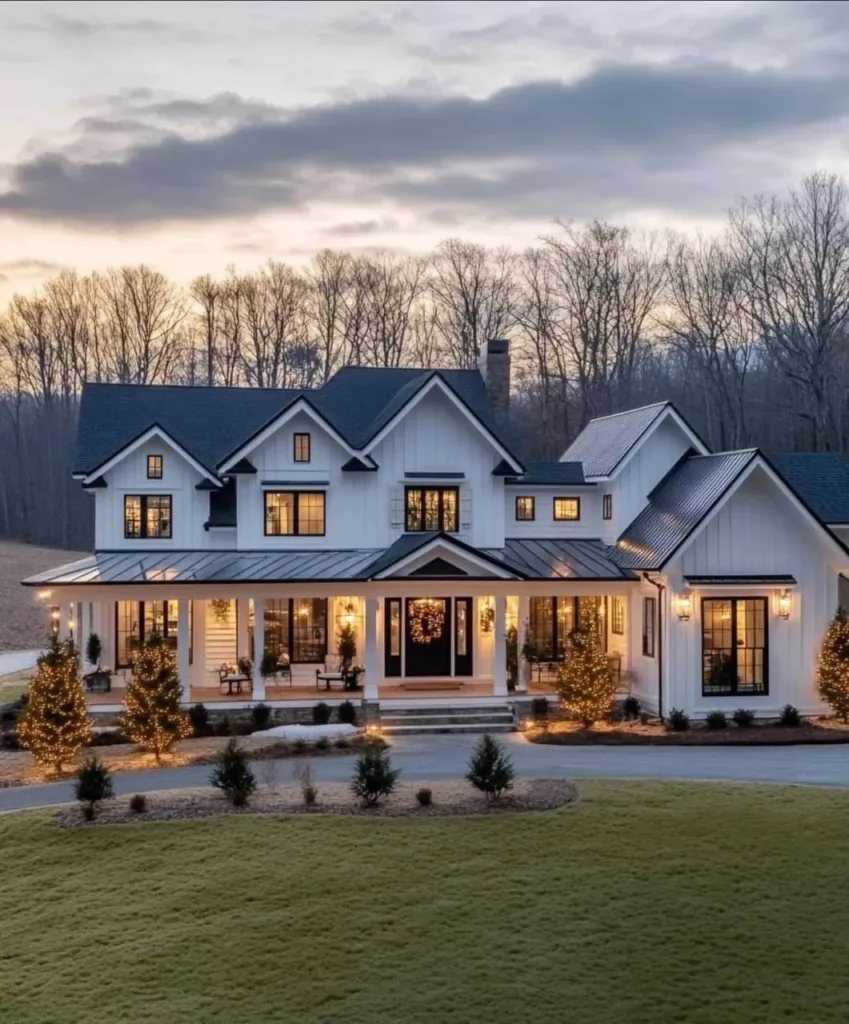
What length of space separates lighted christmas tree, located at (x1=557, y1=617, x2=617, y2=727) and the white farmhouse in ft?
5.33

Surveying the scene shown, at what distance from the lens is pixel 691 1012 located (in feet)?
31.0

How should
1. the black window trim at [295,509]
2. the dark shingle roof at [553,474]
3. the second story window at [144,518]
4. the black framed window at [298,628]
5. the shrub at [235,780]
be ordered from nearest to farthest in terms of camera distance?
1. the shrub at [235,780]
2. the black window trim at [295,509]
3. the black framed window at [298,628]
4. the second story window at [144,518]
5. the dark shingle roof at [553,474]

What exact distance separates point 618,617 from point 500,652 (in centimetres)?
361

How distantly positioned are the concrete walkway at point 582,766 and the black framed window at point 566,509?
8.18 meters

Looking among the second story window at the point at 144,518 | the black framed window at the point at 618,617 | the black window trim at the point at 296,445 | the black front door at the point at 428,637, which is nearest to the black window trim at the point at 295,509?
the black window trim at the point at 296,445

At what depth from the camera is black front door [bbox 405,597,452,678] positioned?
26.7m

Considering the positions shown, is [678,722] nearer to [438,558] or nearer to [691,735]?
[691,735]

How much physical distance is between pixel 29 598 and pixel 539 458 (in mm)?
25387

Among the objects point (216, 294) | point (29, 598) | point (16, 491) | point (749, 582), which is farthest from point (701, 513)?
point (16, 491)

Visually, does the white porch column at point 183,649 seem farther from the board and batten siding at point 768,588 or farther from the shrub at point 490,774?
the board and batten siding at point 768,588

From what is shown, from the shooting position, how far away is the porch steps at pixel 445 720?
76.5ft

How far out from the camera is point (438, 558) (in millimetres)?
24812

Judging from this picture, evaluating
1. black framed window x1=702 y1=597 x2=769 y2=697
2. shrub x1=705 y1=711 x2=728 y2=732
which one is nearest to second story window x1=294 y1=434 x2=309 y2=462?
black framed window x1=702 y1=597 x2=769 y2=697

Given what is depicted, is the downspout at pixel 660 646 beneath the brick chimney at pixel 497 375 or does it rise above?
beneath
